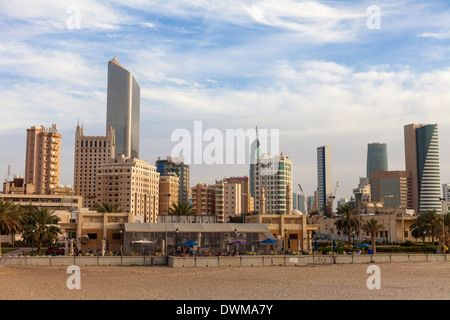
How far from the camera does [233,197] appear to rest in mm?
186625

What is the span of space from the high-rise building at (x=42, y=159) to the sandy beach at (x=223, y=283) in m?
147

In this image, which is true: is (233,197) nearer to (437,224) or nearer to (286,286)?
(437,224)

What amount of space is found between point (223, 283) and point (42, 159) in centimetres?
16260

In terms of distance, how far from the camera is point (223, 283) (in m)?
32.3

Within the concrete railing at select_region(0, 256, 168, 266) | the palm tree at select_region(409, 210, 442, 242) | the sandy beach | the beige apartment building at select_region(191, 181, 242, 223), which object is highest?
the beige apartment building at select_region(191, 181, 242, 223)

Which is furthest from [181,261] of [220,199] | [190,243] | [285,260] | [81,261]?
[220,199]

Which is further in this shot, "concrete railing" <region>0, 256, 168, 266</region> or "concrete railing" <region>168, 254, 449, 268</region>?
"concrete railing" <region>168, 254, 449, 268</region>

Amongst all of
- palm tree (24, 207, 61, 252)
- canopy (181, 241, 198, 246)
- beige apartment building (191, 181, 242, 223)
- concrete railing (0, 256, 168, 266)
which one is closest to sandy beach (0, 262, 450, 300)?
concrete railing (0, 256, 168, 266)

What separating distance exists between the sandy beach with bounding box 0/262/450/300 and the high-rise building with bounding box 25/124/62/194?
146862 millimetres

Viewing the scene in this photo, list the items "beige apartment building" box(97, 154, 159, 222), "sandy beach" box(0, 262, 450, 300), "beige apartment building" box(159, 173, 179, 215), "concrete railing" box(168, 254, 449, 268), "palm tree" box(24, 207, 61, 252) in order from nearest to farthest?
1. "sandy beach" box(0, 262, 450, 300)
2. "concrete railing" box(168, 254, 449, 268)
3. "palm tree" box(24, 207, 61, 252)
4. "beige apartment building" box(97, 154, 159, 222)
5. "beige apartment building" box(159, 173, 179, 215)

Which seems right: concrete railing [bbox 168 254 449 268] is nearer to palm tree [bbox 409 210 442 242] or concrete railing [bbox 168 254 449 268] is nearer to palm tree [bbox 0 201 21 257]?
palm tree [bbox 409 210 442 242]

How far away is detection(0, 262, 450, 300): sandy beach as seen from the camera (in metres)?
26.6

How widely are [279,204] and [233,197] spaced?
62.9 ft
